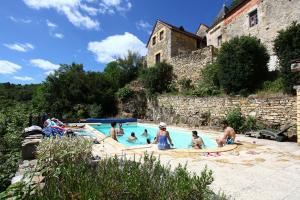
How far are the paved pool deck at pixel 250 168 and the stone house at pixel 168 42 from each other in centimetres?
1878

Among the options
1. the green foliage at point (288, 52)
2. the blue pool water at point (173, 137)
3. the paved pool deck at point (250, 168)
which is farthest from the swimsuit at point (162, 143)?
the green foliage at point (288, 52)

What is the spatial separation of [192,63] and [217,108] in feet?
26.8

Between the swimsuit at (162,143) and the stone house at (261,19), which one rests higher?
the stone house at (261,19)

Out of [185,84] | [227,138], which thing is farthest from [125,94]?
[227,138]

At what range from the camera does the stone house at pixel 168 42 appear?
2506 cm

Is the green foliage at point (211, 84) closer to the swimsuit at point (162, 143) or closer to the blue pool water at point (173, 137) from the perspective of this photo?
the blue pool water at point (173, 137)

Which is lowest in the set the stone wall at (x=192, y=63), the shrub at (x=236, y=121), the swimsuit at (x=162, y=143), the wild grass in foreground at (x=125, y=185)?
the swimsuit at (x=162, y=143)

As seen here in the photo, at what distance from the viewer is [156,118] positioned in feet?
69.0

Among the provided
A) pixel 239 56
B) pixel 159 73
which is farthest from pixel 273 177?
pixel 159 73

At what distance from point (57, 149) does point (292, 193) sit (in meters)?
3.85

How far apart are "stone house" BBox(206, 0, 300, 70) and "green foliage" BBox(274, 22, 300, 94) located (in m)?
3.59

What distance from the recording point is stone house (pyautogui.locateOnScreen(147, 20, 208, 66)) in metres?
25.1

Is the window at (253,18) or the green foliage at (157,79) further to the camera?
the green foliage at (157,79)

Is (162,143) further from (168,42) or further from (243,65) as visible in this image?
(168,42)
